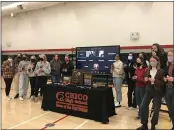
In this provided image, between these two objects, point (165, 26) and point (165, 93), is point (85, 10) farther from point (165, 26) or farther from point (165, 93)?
point (165, 93)

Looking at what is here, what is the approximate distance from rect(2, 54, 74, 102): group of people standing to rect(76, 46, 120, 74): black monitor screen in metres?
0.64

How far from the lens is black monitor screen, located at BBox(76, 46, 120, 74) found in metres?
6.87

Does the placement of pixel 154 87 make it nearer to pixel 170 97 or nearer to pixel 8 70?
pixel 170 97

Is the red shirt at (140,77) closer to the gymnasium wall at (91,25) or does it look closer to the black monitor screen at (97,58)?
the black monitor screen at (97,58)

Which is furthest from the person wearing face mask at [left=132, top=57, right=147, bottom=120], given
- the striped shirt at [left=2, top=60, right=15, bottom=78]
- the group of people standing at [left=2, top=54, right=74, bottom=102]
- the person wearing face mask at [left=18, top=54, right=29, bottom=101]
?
the striped shirt at [left=2, top=60, right=15, bottom=78]

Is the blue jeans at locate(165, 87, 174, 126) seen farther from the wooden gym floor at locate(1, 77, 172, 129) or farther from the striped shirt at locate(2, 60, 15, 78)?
the striped shirt at locate(2, 60, 15, 78)

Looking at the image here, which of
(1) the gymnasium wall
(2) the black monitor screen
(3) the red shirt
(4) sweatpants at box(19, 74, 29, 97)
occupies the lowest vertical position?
(4) sweatpants at box(19, 74, 29, 97)

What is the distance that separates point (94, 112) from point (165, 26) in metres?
6.06

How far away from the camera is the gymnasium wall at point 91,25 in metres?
8.87

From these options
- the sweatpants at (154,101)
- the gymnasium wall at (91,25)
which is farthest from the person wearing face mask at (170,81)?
the gymnasium wall at (91,25)

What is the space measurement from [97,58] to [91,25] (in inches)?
153

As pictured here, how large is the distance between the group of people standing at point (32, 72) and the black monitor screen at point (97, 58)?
0.64m

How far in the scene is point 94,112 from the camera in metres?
4.32

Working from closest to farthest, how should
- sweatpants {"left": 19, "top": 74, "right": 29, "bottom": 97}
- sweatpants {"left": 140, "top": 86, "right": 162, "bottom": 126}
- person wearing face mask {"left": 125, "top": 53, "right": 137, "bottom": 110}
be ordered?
sweatpants {"left": 140, "top": 86, "right": 162, "bottom": 126}, person wearing face mask {"left": 125, "top": 53, "right": 137, "bottom": 110}, sweatpants {"left": 19, "top": 74, "right": 29, "bottom": 97}
